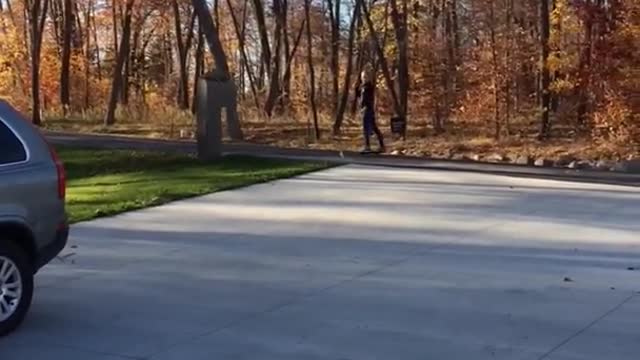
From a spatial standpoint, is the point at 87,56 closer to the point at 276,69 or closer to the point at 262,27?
the point at 262,27

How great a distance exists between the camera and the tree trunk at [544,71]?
85.1 ft

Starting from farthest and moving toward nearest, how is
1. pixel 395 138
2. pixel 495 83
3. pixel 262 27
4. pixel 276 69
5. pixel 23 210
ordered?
1. pixel 262 27
2. pixel 276 69
3. pixel 395 138
4. pixel 495 83
5. pixel 23 210

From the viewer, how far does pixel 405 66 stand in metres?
34.1

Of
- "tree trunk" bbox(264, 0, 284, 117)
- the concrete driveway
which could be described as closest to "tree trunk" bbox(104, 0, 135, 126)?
"tree trunk" bbox(264, 0, 284, 117)

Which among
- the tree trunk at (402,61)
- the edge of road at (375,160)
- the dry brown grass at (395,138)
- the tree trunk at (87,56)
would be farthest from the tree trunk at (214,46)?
the tree trunk at (87,56)

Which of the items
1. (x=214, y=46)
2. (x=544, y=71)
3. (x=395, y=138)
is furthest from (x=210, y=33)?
(x=544, y=71)

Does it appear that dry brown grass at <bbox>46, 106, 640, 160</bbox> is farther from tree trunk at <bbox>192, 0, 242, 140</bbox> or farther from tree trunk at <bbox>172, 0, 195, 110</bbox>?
tree trunk at <bbox>172, 0, 195, 110</bbox>

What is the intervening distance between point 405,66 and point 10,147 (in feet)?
91.1

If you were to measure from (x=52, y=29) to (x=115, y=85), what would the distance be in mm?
22404

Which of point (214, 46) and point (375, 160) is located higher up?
point (214, 46)

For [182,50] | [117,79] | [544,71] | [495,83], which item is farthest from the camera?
[182,50]

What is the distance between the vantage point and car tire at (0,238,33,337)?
679 cm

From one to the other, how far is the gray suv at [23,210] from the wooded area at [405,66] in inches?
636

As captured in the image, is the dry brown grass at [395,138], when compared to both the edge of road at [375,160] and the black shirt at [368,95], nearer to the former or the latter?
the edge of road at [375,160]
